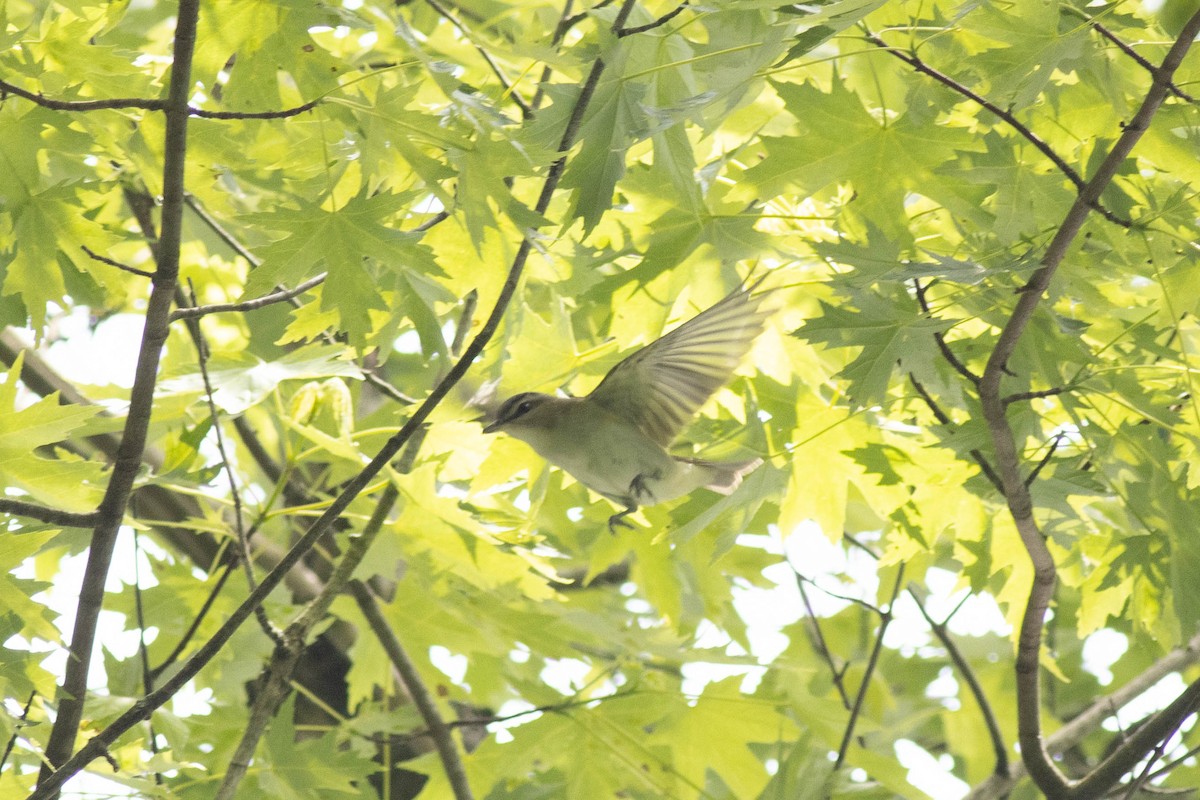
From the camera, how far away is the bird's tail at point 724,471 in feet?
8.20

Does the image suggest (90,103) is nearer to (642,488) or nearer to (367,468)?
(367,468)

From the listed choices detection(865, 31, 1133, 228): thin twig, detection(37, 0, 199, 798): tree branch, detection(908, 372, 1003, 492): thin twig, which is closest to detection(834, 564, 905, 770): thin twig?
detection(908, 372, 1003, 492): thin twig

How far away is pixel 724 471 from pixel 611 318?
487 mm

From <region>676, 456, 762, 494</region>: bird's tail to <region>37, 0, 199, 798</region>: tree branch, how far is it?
3.81ft

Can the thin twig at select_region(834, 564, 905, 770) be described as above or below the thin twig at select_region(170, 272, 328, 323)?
below

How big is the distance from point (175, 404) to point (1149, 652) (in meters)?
2.17

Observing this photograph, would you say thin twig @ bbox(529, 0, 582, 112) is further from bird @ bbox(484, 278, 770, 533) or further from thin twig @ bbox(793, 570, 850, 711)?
thin twig @ bbox(793, 570, 850, 711)

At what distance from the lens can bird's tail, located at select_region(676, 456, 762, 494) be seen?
2.50m

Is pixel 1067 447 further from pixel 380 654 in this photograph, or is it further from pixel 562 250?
pixel 380 654

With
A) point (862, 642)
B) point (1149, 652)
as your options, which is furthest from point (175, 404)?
point (862, 642)

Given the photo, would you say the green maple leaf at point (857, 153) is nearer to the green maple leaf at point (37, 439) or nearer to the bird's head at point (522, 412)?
the bird's head at point (522, 412)

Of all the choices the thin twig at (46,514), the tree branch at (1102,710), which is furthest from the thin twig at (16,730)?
the tree branch at (1102,710)

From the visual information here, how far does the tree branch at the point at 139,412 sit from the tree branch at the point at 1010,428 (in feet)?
4.31

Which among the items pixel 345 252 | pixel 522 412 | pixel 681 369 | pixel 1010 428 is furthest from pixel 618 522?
pixel 345 252
